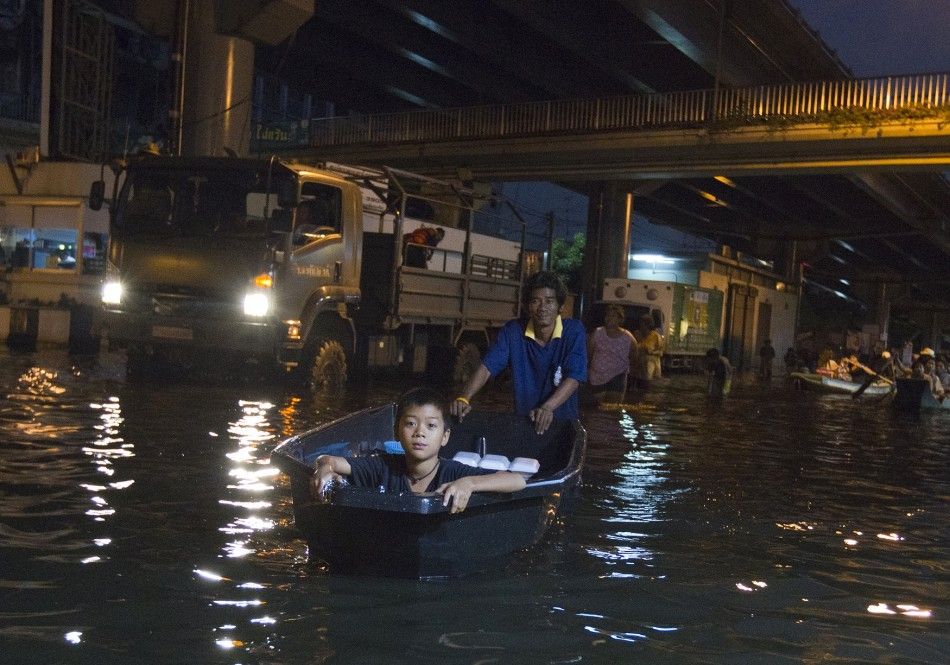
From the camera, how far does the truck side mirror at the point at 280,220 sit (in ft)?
45.4

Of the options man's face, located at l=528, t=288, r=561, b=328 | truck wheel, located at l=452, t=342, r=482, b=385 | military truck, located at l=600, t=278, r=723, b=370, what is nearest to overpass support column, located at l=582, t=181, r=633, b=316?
military truck, located at l=600, t=278, r=723, b=370

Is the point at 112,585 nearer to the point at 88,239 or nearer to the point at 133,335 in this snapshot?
the point at 133,335

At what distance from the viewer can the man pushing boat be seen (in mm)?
7516

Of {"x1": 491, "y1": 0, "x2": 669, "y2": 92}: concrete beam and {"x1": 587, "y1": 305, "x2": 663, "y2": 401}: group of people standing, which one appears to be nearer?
{"x1": 587, "y1": 305, "x2": 663, "y2": 401}: group of people standing

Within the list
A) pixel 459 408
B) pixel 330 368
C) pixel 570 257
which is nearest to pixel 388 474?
pixel 459 408

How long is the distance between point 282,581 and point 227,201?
9271 mm

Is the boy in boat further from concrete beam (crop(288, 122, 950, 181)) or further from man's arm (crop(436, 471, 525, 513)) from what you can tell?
concrete beam (crop(288, 122, 950, 181))

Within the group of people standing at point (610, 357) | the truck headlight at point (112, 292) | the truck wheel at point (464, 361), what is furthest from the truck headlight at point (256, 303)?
the truck wheel at point (464, 361)

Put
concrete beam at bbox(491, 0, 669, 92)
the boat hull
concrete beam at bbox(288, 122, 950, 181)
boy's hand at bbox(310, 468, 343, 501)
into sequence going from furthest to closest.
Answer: concrete beam at bbox(491, 0, 669, 92)
concrete beam at bbox(288, 122, 950, 181)
the boat hull
boy's hand at bbox(310, 468, 343, 501)

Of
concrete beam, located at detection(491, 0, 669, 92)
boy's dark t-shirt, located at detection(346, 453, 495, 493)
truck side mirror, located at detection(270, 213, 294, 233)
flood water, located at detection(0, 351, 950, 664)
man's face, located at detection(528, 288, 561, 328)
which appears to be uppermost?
concrete beam, located at detection(491, 0, 669, 92)

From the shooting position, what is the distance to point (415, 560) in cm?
546

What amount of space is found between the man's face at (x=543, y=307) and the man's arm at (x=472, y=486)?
6.95ft

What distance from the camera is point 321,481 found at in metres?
5.27

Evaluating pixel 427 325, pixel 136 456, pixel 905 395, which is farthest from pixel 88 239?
pixel 905 395
